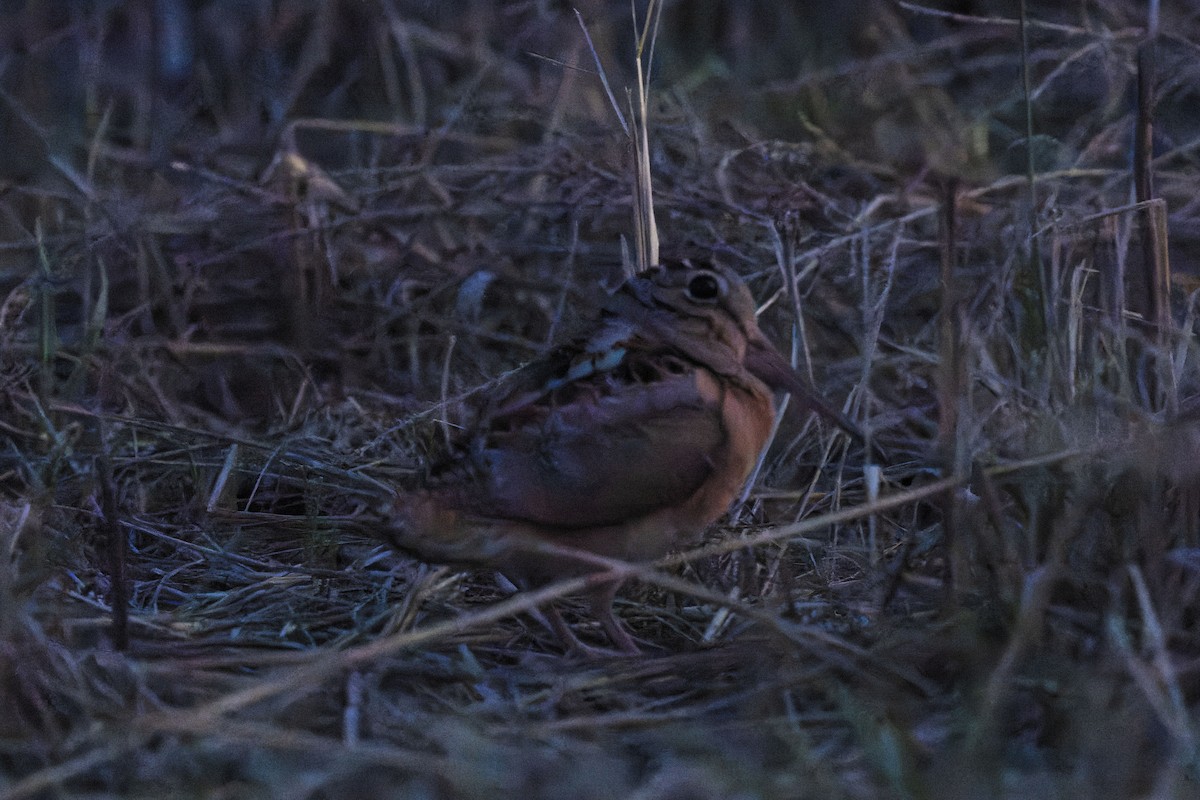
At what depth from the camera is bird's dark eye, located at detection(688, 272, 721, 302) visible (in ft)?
9.17

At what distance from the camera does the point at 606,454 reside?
2516 millimetres

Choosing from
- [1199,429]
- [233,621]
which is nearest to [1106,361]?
[1199,429]

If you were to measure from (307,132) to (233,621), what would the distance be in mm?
3083

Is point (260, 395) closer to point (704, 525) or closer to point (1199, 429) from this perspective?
point (704, 525)

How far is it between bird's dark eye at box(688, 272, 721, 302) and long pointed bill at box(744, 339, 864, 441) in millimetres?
172

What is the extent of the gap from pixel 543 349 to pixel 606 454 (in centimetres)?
141

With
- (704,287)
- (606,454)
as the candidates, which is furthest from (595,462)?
(704,287)

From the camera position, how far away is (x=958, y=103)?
482 cm

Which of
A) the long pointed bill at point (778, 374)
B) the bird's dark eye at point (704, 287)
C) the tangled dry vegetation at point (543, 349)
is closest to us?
the tangled dry vegetation at point (543, 349)

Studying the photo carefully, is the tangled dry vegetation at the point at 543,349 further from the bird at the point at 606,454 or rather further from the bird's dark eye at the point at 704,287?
the bird's dark eye at the point at 704,287

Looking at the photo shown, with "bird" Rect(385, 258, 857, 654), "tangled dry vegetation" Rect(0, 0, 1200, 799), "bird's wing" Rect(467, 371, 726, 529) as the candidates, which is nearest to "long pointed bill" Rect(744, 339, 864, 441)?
"bird" Rect(385, 258, 857, 654)

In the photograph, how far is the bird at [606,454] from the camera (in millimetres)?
2486

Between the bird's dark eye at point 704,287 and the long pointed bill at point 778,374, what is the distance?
172mm

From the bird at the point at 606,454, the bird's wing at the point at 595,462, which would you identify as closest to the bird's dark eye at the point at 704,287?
the bird at the point at 606,454
